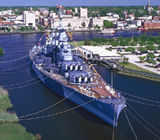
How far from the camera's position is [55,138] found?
12672mm

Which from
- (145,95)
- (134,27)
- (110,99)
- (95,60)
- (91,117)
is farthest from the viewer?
(134,27)

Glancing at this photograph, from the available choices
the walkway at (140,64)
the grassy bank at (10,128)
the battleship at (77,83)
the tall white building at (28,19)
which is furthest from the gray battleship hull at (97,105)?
the tall white building at (28,19)

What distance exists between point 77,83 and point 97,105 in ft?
8.73

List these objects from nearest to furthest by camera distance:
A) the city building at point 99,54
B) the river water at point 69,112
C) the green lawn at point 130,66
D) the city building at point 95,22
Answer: the river water at point 69,112, the green lawn at point 130,66, the city building at point 99,54, the city building at point 95,22

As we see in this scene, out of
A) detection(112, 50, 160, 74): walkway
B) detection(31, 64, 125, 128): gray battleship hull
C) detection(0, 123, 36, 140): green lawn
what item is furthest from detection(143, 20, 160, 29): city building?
detection(0, 123, 36, 140): green lawn

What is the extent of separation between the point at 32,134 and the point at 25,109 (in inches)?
122

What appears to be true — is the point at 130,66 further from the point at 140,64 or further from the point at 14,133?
the point at 14,133

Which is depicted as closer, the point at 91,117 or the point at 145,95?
the point at 91,117

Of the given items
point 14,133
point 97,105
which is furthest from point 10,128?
point 97,105

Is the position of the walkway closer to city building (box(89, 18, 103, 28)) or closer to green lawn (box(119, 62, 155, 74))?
green lawn (box(119, 62, 155, 74))

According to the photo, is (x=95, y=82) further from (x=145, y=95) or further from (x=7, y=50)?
(x=7, y=50)

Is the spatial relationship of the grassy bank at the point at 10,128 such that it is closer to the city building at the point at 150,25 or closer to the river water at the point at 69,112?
the river water at the point at 69,112

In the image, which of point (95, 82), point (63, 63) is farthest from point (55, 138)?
point (63, 63)

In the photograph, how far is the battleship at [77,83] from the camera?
1345 centimetres
